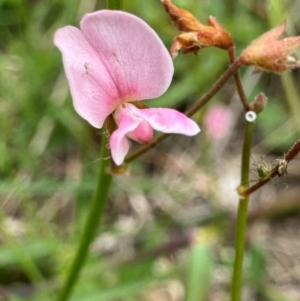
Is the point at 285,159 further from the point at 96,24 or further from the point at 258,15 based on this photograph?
the point at 258,15

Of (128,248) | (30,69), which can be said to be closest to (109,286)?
(128,248)

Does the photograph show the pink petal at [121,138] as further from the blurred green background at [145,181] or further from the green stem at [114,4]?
the blurred green background at [145,181]

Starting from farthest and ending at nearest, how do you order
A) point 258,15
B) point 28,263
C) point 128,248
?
point 258,15 → point 128,248 → point 28,263

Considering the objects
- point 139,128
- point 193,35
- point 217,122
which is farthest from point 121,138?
point 217,122

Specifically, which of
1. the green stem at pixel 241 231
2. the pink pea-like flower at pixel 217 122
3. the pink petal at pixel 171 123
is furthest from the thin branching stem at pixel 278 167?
the pink pea-like flower at pixel 217 122

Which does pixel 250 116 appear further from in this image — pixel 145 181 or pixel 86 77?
pixel 145 181

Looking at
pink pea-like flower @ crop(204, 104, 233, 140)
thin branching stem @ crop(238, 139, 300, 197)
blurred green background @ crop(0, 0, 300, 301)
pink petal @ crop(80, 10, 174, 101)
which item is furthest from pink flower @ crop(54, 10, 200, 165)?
pink pea-like flower @ crop(204, 104, 233, 140)
